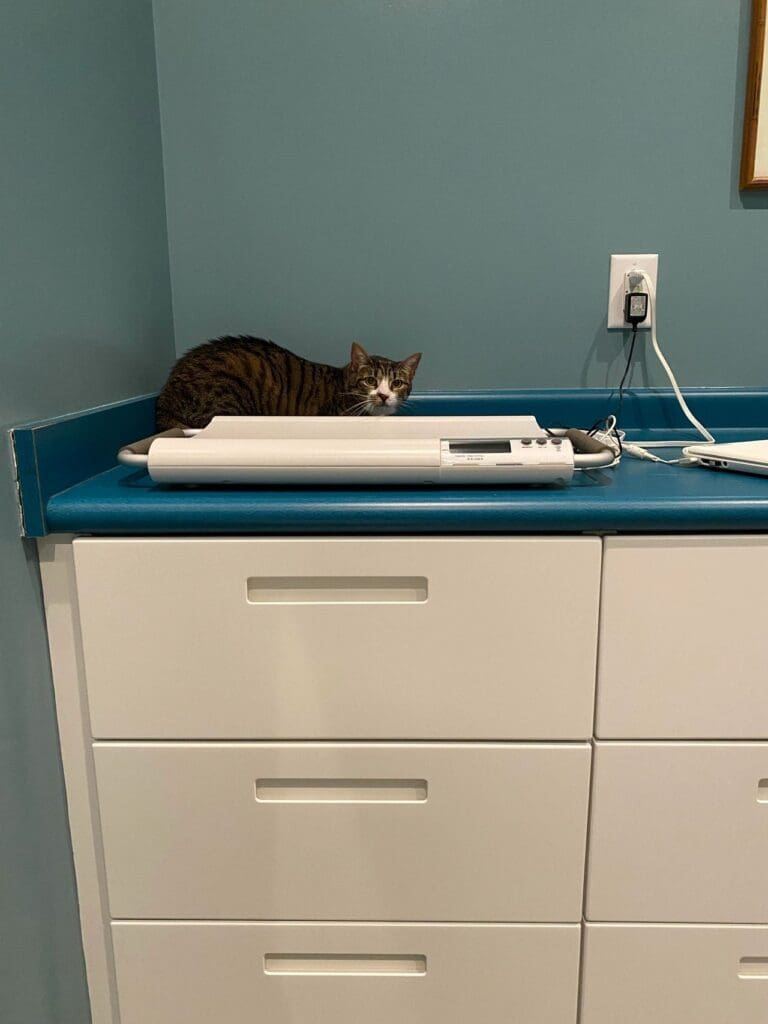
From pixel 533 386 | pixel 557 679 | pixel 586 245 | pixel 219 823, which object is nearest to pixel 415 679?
pixel 557 679

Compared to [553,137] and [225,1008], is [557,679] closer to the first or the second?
[225,1008]

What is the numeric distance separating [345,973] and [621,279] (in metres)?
1.03

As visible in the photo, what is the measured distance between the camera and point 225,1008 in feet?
2.60

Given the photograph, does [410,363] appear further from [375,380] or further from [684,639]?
[684,639]

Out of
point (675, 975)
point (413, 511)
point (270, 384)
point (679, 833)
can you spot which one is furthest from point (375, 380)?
point (675, 975)

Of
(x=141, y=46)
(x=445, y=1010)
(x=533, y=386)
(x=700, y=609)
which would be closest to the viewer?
(x=700, y=609)

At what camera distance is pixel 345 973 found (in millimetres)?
785

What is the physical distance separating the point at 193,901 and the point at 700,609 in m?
0.62

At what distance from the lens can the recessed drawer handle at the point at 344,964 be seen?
785 millimetres

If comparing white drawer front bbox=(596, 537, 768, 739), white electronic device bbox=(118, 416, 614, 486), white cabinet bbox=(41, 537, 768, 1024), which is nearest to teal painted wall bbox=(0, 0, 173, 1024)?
white cabinet bbox=(41, 537, 768, 1024)

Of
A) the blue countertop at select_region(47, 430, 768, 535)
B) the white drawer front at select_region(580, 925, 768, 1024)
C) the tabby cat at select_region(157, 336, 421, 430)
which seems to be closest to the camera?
the blue countertop at select_region(47, 430, 768, 535)

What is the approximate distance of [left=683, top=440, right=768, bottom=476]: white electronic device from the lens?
2.45 feet

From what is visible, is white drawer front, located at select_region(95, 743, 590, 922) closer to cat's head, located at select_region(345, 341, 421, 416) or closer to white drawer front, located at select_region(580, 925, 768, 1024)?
white drawer front, located at select_region(580, 925, 768, 1024)

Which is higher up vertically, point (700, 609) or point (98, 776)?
point (700, 609)
